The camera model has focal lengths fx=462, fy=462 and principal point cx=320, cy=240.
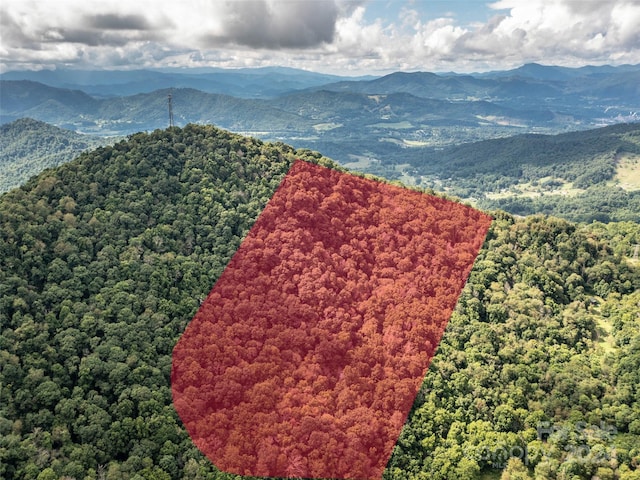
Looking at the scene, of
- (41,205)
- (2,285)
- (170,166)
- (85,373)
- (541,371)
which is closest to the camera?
(85,373)

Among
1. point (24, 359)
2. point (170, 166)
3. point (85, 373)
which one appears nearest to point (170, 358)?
point (85, 373)

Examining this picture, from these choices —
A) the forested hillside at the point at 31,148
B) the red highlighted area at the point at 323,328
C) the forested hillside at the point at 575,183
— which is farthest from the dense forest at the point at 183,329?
the forested hillside at the point at 31,148

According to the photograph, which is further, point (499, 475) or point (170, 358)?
point (170, 358)

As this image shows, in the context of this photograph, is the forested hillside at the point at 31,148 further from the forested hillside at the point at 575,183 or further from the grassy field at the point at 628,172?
the grassy field at the point at 628,172

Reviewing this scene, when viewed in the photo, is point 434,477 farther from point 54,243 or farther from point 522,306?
point 54,243

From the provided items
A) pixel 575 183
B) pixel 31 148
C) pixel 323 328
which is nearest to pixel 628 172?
pixel 575 183

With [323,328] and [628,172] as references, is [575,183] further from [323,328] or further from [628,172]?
[323,328]
